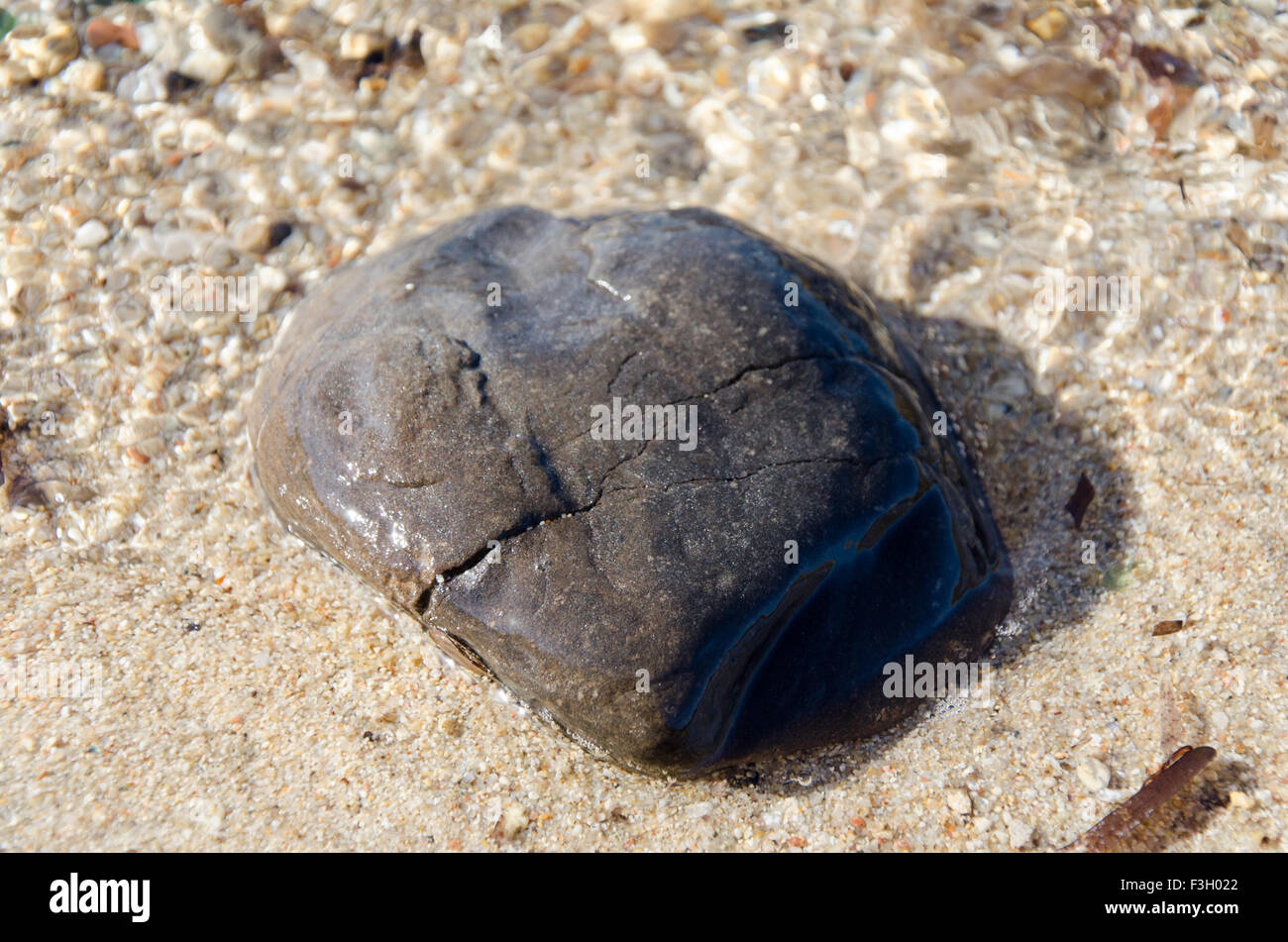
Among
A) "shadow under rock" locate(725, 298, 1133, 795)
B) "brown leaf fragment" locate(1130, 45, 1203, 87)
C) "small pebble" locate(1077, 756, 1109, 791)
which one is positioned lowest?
"small pebble" locate(1077, 756, 1109, 791)

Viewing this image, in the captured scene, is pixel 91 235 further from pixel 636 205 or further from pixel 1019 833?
pixel 1019 833

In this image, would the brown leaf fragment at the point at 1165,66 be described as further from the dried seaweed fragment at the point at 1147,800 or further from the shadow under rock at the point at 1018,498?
the dried seaweed fragment at the point at 1147,800

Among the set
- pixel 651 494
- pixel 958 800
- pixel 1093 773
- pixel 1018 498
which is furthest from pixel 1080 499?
pixel 651 494

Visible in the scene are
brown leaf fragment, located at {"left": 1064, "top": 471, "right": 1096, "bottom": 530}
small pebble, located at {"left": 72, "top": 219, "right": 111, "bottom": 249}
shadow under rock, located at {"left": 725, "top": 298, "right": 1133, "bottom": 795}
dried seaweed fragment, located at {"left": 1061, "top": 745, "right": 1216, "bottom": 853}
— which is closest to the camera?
dried seaweed fragment, located at {"left": 1061, "top": 745, "right": 1216, "bottom": 853}

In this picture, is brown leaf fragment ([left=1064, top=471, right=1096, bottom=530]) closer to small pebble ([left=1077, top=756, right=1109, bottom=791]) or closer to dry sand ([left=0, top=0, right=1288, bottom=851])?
dry sand ([left=0, top=0, right=1288, bottom=851])

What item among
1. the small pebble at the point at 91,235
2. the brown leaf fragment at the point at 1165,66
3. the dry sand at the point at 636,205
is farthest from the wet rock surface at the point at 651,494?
the brown leaf fragment at the point at 1165,66

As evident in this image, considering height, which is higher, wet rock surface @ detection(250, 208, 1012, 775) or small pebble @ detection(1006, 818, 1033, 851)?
wet rock surface @ detection(250, 208, 1012, 775)

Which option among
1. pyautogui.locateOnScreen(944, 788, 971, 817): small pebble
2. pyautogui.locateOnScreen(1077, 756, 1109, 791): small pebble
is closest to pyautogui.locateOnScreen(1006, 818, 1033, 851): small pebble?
pyautogui.locateOnScreen(944, 788, 971, 817): small pebble
